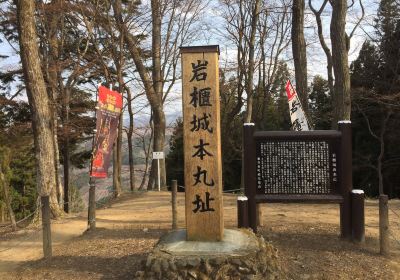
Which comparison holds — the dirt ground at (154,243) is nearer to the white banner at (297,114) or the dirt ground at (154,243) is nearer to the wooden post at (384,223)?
the wooden post at (384,223)

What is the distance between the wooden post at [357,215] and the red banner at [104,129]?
4306 millimetres

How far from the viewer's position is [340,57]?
1155 centimetres

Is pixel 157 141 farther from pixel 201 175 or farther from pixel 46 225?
pixel 201 175

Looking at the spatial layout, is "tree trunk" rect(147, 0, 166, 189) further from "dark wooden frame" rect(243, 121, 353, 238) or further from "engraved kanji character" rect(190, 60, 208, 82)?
"engraved kanji character" rect(190, 60, 208, 82)

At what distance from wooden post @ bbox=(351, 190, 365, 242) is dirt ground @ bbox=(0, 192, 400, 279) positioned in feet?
0.47

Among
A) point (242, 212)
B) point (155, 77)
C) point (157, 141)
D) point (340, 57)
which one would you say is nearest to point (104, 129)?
point (242, 212)

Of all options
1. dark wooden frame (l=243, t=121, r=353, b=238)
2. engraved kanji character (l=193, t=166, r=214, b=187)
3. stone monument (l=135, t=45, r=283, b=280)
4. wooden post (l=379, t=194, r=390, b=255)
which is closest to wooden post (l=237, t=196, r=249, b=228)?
dark wooden frame (l=243, t=121, r=353, b=238)

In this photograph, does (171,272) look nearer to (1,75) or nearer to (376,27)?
(1,75)

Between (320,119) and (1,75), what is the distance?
17.2m

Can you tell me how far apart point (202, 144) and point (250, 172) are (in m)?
1.62

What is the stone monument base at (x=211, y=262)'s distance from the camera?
4.56 metres

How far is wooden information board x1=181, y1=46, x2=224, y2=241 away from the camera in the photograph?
16.6 ft

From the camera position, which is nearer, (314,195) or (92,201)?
(314,195)

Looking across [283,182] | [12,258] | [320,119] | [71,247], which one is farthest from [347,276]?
[320,119]
